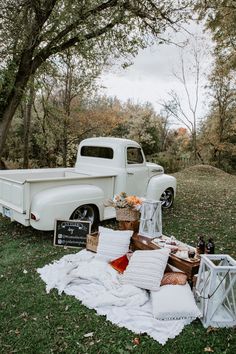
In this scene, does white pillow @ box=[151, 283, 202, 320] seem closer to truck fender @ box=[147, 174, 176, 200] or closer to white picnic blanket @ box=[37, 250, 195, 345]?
white picnic blanket @ box=[37, 250, 195, 345]

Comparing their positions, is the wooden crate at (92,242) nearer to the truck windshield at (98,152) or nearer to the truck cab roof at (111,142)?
the truck windshield at (98,152)

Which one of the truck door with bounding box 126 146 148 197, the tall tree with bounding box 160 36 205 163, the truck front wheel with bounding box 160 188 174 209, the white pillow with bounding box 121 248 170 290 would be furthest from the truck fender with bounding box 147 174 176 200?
the tall tree with bounding box 160 36 205 163

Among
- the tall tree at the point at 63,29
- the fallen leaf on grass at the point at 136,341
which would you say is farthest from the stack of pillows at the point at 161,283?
the tall tree at the point at 63,29

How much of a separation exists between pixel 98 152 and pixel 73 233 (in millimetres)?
2664

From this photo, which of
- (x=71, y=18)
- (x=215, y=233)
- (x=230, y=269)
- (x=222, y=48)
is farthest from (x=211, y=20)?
(x=230, y=269)

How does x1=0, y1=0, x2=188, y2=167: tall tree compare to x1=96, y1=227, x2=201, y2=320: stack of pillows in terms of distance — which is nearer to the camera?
x1=96, y1=227, x2=201, y2=320: stack of pillows

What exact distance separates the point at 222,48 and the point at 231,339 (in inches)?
455

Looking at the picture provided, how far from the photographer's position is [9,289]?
378 cm

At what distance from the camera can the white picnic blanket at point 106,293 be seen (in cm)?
306

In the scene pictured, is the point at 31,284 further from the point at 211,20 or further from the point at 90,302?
the point at 211,20

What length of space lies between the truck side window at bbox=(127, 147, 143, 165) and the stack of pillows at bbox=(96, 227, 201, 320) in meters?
2.96

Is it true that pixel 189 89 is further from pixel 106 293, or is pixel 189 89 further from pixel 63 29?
pixel 106 293

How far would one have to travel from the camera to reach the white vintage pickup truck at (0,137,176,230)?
16.8 feet

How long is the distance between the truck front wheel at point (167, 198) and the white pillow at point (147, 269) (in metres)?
4.23
